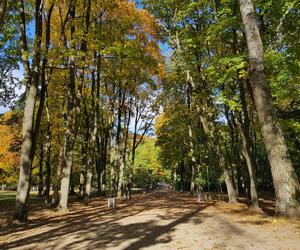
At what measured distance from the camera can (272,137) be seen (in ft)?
34.1

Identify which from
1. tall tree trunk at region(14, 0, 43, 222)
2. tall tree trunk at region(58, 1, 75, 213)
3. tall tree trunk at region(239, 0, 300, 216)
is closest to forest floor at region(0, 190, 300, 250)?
tall tree trunk at region(239, 0, 300, 216)

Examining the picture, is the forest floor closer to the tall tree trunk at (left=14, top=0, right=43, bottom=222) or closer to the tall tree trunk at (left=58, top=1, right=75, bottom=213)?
the tall tree trunk at (left=14, top=0, right=43, bottom=222)

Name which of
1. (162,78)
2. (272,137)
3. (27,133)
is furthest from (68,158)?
(162,78)

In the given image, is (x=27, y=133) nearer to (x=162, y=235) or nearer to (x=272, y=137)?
(x=162, y=235)

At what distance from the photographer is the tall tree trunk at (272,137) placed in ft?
32.8

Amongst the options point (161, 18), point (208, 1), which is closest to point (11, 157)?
point (161, 18)

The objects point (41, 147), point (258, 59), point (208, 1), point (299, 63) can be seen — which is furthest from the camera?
point (41, 147)

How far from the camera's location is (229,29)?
15.0 metres

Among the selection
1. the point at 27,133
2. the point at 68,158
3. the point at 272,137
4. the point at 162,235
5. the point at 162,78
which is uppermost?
the point at 162,78

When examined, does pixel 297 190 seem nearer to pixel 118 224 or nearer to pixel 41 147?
pixel 118 224

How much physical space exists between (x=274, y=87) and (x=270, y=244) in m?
9.27

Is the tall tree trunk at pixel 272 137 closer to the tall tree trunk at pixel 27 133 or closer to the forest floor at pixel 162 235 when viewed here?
the forest floor at pixel 162 235

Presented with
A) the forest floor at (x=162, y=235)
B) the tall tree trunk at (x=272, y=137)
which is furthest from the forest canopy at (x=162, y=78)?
the forest floor at (x=162, y=235)

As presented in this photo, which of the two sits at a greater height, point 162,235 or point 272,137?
point 272,137
